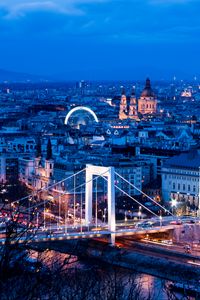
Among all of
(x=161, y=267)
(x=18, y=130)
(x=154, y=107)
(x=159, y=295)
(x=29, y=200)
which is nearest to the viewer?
(x=159, y=295)

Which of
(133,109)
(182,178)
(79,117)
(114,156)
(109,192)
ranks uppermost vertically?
(133,109)

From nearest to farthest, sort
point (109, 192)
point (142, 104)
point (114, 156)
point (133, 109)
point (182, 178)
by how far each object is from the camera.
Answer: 1. point (109, 192)
2. point (182, 178)
3. point (114, 156)
4. point (133, 109)
5. point (142, 104)

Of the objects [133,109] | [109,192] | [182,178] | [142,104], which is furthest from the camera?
[142,104]

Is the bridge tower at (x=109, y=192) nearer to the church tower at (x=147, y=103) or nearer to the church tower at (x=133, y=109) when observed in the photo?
the church tower at (x=133, y=109)

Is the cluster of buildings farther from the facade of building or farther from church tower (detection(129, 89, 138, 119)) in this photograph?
church tower (detection(129, 89, 138, 119))

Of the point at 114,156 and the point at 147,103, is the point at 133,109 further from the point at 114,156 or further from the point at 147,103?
the point at 114,156

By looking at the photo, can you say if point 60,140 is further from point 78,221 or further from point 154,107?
point 154,107

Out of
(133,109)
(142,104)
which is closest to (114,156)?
(133,109)

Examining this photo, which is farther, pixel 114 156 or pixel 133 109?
pixel 133 109

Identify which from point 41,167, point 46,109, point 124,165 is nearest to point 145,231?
point 124,165
